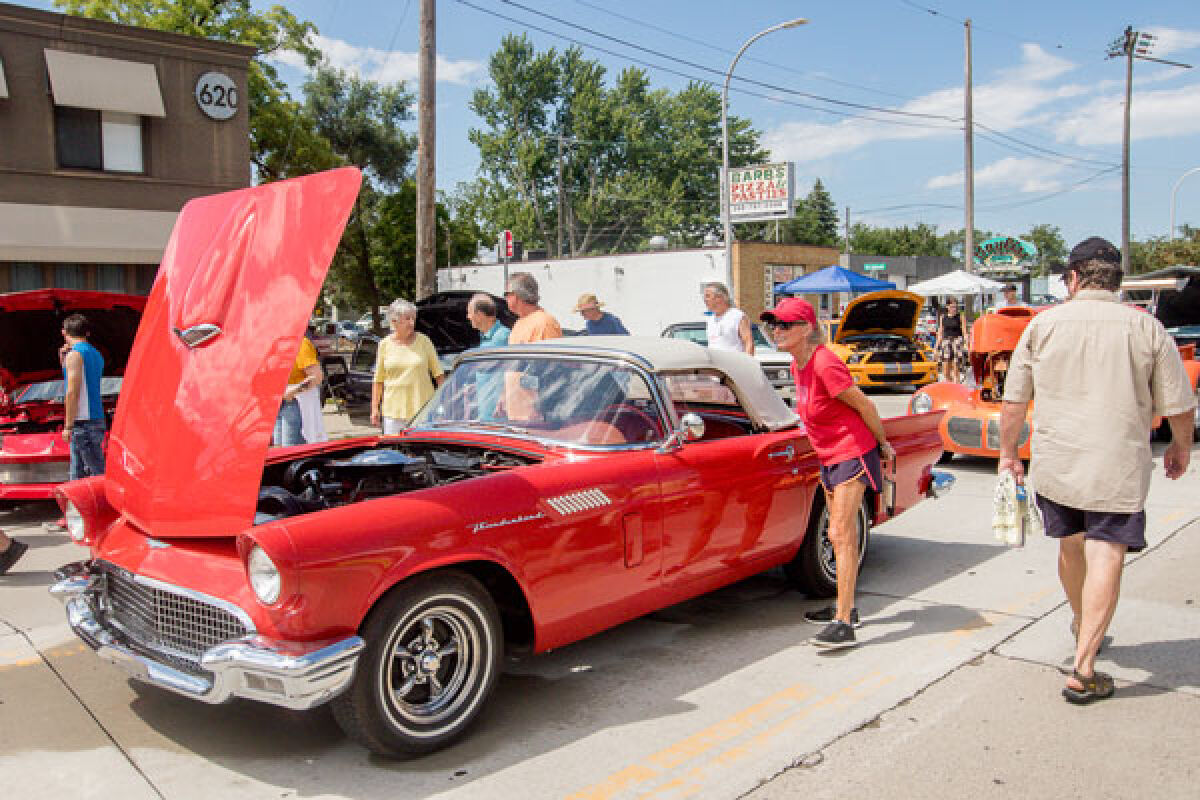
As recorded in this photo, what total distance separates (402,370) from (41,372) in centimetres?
416

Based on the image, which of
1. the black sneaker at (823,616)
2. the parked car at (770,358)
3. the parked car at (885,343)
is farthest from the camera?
the parked car at (885,343)

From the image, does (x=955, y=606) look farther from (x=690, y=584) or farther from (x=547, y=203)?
(x=547, y=203)

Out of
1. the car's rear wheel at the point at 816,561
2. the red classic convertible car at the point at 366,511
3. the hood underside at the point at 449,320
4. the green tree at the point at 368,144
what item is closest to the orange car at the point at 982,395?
the car's rear wheel at the point at 816,561

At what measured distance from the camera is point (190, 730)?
3766 mm

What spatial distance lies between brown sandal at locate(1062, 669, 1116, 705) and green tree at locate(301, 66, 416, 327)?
37873mm

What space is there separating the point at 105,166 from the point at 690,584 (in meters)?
18.4

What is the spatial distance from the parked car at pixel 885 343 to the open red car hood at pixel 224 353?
45.5 ft

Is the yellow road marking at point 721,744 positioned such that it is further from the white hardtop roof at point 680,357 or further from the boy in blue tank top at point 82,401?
the boy in blue tank top at point 82,401

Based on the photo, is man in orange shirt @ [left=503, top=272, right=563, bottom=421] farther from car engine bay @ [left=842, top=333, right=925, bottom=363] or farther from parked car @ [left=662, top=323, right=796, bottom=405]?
car engine bay @ [left=842, top=333, right=925, bottom=363]

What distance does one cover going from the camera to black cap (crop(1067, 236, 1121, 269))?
13.1 ft

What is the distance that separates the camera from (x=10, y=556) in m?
6.08

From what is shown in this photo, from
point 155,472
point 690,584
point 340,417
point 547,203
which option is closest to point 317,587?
point 155,472

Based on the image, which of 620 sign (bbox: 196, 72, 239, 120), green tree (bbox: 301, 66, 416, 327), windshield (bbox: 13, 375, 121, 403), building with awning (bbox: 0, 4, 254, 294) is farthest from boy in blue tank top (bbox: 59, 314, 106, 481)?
green tree (bbox: 301, 66, 416, 327)

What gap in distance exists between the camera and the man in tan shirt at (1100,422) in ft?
12.5
